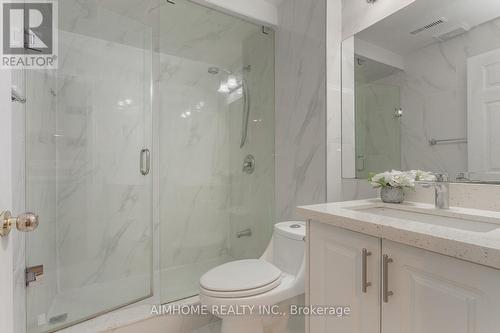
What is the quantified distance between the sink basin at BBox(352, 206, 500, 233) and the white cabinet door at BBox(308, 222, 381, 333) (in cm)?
27

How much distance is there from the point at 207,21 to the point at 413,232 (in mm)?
2018

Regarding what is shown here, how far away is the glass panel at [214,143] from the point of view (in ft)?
7.07

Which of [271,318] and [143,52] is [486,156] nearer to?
[271,318]

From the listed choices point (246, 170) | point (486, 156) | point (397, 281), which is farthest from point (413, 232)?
point (246, 170)

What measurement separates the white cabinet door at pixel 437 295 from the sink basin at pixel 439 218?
38 centimetres

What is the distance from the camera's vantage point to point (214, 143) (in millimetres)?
2371

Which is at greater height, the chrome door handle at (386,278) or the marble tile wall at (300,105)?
the marble tile wall at (300,105)

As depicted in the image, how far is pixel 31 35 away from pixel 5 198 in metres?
1.39

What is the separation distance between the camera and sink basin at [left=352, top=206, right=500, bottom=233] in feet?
2.98

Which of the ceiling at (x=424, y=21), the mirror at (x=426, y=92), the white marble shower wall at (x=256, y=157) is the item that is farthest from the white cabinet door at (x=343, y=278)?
the white marble shower wall at (x=256, y=157)

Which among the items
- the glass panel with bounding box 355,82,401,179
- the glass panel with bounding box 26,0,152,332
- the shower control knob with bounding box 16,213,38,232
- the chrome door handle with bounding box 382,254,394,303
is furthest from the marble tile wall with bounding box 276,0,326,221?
the shower control knob with bounding box 16,213,38,232

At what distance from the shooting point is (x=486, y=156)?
1.07 meters

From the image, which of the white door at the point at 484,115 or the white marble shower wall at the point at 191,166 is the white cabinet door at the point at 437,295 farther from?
the white marble shower wall at the point at 191,166

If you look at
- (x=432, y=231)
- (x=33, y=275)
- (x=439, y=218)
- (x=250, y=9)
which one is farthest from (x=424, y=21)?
(x=33, y=275)
